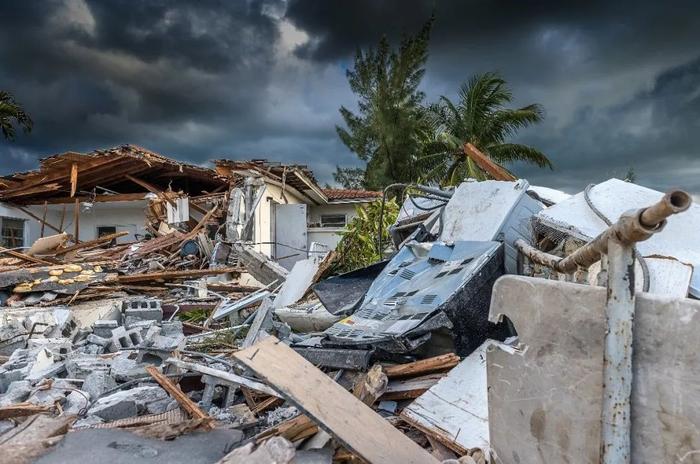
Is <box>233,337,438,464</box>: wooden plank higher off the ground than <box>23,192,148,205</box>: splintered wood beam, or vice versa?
<box>23,192,148,205</box>: splintered wood beam

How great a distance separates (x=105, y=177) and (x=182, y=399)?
12714 millimetres

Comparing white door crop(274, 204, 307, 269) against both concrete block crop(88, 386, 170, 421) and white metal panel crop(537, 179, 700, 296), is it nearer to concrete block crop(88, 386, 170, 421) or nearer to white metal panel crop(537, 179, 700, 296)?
concrete block crop(88, 386, 170, 421)

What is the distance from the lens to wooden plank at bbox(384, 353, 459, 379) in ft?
11.4

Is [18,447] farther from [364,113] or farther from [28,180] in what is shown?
[364,113]

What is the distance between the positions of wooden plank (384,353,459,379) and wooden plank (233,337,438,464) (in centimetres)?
79

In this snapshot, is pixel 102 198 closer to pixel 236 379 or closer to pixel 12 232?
pixel 12 232

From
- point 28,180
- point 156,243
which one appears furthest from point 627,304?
point 28,180

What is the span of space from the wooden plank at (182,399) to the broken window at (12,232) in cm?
1432

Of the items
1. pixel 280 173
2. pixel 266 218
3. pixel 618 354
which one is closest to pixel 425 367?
pixel 618 354

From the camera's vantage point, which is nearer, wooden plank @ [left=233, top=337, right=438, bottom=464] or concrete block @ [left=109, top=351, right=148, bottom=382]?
wooden plank @ [left=233, top=337, right=438, bottom=464]

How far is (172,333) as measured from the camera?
6051 mm

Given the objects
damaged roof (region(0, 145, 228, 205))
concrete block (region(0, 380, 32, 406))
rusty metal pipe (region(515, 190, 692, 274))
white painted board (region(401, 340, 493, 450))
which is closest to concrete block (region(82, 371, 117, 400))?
concrete block (region(0, 380, 32, 406))

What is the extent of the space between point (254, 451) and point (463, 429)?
1197mm

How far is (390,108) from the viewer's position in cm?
2425
